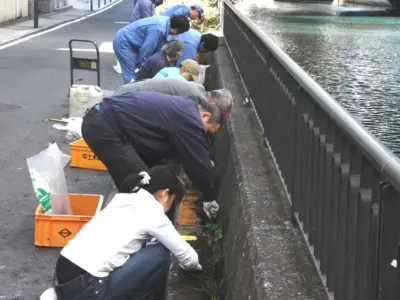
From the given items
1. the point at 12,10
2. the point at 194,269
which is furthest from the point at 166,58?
the point at 12,10

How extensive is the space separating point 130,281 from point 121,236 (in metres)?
0.27

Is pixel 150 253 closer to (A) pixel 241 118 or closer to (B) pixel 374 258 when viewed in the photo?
(B) pixel 374 258

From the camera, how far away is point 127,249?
14.3 feet

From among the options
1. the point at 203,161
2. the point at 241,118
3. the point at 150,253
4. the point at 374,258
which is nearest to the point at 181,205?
the point at 241,118

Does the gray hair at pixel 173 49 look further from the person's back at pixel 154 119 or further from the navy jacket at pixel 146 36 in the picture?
the person's back at pixel 154 119

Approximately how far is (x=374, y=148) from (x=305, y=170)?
1.42 m

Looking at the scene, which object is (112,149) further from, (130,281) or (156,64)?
(156,64)

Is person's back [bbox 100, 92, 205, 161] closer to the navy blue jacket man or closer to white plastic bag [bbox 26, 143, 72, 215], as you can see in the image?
the navy blue jacket man

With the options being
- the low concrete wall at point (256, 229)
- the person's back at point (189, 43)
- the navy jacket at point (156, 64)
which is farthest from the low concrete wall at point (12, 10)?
the low concrete wall at point (256, 229)

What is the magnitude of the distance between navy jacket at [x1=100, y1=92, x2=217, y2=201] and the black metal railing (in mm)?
495

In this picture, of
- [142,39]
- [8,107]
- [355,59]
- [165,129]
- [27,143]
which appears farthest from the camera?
[355,59]

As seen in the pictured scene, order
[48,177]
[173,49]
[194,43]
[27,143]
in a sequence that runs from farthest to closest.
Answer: [194,43] → [27,143] → [173,49] → [48,177]

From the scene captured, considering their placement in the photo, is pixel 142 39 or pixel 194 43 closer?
pixel 194 43

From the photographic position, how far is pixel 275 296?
10.7 feet
